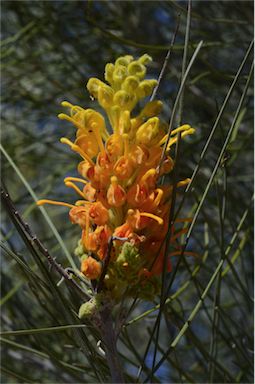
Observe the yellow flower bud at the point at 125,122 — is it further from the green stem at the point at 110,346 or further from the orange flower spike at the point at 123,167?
the green stem at the point at 110,346

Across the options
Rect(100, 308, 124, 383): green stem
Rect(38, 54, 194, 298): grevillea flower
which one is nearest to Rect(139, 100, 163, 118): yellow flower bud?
Rect(38, 54, 194, 298): grevillea flower

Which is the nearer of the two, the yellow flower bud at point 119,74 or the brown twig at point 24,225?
the brown twig at point 24,225

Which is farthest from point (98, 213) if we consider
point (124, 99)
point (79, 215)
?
point (124, 99)

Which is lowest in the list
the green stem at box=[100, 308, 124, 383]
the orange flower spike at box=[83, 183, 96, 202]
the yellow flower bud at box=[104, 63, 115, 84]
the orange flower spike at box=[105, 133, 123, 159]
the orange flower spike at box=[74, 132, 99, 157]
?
the green stem at box=[100, 308, 124, 383]

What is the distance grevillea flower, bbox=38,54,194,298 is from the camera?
2.73 feet

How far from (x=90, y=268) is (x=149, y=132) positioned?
6.9 inches

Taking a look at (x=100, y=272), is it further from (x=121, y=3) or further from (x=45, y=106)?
(x=121, y=3)

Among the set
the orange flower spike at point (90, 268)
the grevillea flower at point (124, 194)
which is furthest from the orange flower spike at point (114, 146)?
the orange flower spike at point (90, 268)

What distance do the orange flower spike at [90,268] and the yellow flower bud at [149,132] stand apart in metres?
0.15

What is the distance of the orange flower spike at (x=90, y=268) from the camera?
827mm

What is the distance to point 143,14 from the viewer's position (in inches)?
82.4

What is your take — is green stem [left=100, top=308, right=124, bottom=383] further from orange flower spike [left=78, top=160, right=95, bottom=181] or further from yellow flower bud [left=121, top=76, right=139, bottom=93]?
yellow flower bud [left=121, top=76, right=139, bottom=93]

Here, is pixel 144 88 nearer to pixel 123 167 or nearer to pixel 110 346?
pixel 123 167

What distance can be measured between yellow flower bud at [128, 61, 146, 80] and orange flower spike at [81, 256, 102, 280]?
0.23 meters
